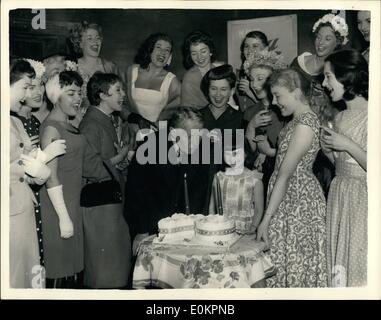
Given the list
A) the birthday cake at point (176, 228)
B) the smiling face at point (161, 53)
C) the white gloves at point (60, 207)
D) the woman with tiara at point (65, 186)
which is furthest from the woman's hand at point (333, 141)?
the white gloves at point (60, 207)

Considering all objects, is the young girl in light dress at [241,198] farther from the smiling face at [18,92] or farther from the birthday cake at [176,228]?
the smiling face at [18,92]

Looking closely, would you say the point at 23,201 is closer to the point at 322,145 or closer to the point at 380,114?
the point at 322,145

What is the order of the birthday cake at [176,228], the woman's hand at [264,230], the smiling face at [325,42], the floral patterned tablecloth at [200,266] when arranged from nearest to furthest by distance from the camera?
the floral patterned tablecloth at [200,266]
the birthday cake at [176,228]
the woman's hand at [264,230]
the smiling face at [325,42]

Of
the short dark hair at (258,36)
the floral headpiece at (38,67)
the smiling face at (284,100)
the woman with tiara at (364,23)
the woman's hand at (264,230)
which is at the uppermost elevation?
the woman with tiara at (364,23)

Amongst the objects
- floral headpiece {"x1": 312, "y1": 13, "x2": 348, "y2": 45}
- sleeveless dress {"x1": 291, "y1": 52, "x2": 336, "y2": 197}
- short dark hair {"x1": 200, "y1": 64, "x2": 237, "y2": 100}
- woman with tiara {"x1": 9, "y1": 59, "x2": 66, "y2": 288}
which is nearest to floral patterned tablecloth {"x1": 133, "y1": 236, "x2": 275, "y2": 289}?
sleeveless dress {"x1": 291, "y1": 52, "x2": 336, "y2": 197}

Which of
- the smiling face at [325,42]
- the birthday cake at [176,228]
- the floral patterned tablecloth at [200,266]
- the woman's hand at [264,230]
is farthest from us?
the smiling face at [325,42]

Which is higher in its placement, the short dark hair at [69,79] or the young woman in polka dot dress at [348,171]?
the short dark hair at [69,79]

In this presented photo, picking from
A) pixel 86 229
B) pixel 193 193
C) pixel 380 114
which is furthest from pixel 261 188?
pixel 86 229

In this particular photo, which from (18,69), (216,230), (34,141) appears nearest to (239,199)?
(216,230)

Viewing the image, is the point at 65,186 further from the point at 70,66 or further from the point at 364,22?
the point at 364,22

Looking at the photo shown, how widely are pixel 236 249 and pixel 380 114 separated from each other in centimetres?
114

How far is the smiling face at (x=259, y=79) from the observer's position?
2893 millimetres

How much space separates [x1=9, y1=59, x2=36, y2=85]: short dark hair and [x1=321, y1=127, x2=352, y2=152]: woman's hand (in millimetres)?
1685
